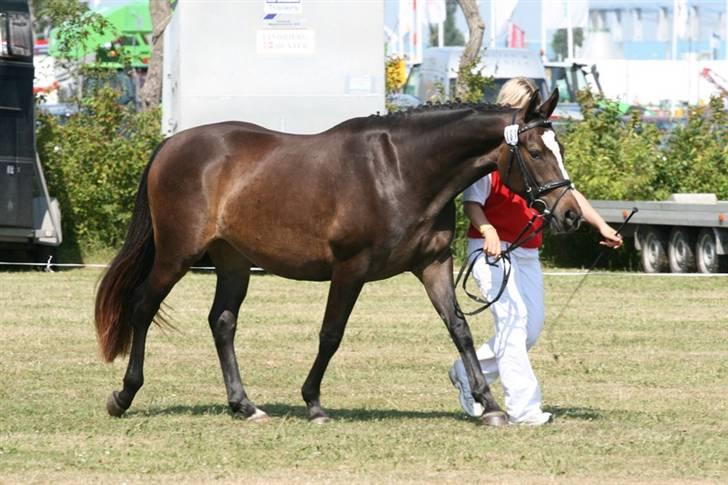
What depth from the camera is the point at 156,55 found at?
27.4 meters

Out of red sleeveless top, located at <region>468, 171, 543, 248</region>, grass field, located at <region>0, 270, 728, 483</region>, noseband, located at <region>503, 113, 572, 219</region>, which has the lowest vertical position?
grass field, located at <region>0, 270, 728, 483</region>

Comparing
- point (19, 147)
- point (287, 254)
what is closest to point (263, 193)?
point (287, 254)

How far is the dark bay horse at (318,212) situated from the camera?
328 inches

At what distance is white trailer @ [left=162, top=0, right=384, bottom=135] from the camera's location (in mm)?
18859

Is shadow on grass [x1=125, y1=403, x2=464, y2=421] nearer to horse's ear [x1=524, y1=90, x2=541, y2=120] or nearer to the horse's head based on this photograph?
the horse's head

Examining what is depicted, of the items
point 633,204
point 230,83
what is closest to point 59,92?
point 230,83

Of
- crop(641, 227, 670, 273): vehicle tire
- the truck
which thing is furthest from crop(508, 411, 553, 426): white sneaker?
the truck

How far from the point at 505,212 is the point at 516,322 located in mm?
609

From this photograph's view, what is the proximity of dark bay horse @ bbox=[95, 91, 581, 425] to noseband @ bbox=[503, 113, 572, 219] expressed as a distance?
1 centimetres

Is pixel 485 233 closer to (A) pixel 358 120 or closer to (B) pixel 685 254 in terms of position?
(A) pixel 358 120

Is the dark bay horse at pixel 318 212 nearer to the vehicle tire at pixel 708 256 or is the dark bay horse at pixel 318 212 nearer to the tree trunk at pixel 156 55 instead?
the vehicle tire at pixel 708 256

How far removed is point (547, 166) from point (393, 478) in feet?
6.34

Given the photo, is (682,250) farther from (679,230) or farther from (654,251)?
(654,251)

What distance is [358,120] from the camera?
870cm
